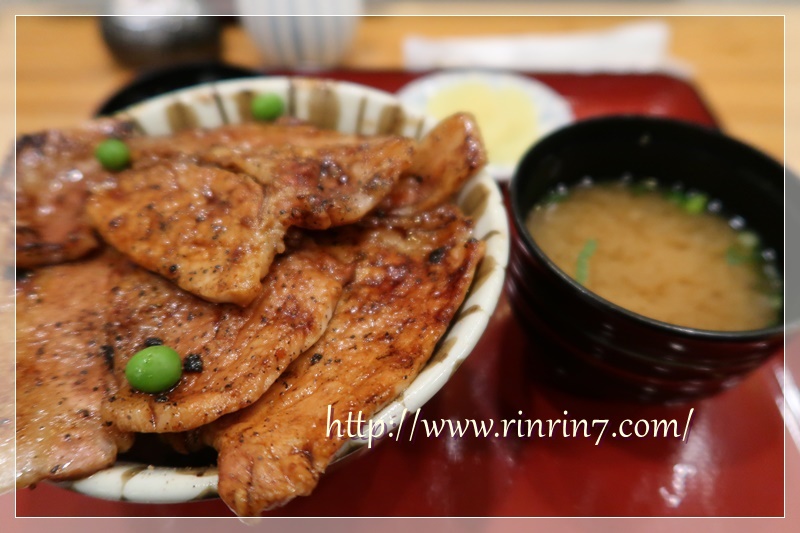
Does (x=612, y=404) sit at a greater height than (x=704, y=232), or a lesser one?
lesser

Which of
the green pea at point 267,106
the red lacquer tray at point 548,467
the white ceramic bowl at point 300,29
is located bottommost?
the red lacquer tray at point 548,467

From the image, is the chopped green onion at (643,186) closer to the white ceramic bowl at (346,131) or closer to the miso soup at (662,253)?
the miso soup at (662,253)

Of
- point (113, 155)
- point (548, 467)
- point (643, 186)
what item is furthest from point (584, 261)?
point (113, 155)

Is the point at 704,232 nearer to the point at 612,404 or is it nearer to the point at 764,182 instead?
the point at 764,182

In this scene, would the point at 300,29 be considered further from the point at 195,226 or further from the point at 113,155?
the point at 195,226

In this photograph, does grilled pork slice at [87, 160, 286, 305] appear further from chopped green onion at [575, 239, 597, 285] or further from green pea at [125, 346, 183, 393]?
chopped green onion at [575, 239, 597, 285]

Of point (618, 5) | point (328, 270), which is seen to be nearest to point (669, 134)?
point (328, 270)

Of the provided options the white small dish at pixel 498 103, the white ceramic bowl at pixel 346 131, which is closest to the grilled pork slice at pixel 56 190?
the white ceramic bowl at pixel 346 131
